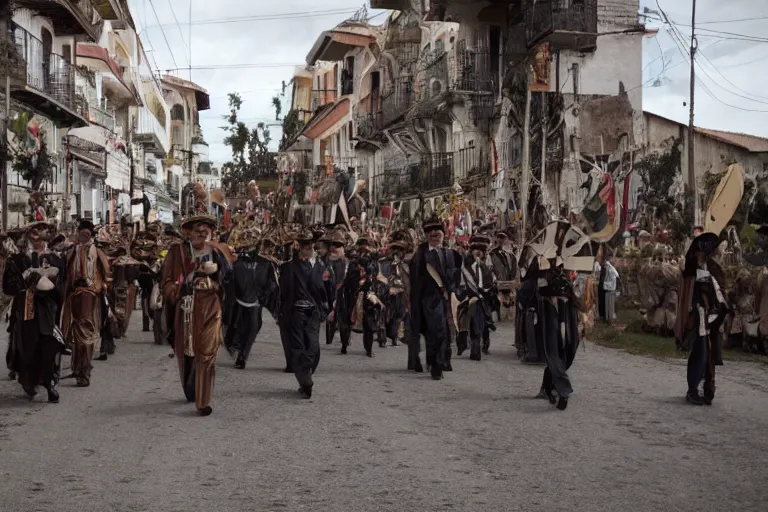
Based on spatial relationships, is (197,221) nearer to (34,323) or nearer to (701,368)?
(34,323)

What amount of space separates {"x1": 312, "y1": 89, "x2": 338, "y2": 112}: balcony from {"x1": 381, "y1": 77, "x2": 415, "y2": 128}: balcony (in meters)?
18.2

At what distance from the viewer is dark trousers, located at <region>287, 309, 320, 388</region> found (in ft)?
36.4

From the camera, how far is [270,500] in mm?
6551

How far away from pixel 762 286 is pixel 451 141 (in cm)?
2412

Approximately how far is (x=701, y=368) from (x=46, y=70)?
2751cm

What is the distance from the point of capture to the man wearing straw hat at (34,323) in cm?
1079

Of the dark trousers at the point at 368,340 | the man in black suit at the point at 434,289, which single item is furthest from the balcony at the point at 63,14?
the man in black suit at the point at 434,289

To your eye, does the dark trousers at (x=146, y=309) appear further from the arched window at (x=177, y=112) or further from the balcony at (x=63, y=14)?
the arched window at (x=177, y=112)

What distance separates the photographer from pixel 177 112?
94188mm

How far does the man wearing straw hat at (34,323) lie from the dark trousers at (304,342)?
2.30 meters

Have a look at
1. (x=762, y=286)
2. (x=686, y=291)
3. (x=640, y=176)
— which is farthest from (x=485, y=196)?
(x=686, y=291)

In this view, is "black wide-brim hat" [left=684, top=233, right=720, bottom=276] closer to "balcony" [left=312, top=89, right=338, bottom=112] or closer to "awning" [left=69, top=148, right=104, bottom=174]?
"awning" [left=69, top=148, right=104, bottom=174]

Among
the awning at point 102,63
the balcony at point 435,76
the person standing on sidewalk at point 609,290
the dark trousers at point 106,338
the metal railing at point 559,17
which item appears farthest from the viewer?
the awning at point 102,63

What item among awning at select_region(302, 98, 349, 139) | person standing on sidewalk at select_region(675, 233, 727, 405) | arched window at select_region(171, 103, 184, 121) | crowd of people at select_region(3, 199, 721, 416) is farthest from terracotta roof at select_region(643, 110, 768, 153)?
arched window at select_region(171, 103, 184, 121)
